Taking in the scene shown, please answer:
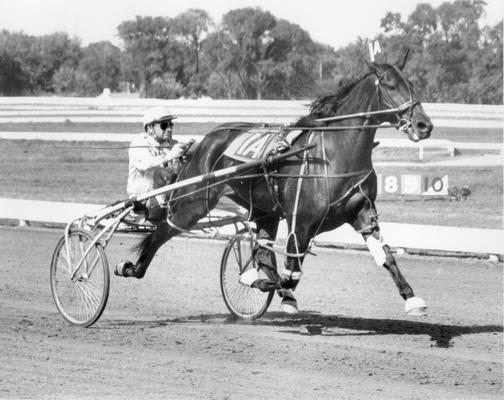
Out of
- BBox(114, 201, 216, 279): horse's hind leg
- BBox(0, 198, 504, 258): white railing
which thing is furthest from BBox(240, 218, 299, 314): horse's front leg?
BBox(0, 198, 504, 258): white railing

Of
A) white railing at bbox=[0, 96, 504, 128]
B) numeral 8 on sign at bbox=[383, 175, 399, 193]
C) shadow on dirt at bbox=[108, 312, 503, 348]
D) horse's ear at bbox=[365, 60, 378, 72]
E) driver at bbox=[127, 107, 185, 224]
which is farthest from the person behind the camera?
white railing at bbox=[0, 96, 504, 128]

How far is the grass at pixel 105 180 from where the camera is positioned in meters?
16.4

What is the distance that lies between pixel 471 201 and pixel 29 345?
12030mm

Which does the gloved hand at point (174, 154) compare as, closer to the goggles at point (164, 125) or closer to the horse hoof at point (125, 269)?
the goggles at point (164, 125)

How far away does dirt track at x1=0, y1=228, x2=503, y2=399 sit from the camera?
228 inches

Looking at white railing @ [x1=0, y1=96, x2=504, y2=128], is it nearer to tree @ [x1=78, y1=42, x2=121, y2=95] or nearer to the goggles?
tree @ [x1=78, y1=42, x2=121, y2=95]

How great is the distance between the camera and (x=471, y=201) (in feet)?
57.9

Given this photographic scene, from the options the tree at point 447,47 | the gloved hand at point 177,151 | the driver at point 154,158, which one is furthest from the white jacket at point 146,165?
the tree at point 447,47

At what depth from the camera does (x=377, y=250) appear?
7.02 meters

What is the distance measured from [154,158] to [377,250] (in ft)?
6.38

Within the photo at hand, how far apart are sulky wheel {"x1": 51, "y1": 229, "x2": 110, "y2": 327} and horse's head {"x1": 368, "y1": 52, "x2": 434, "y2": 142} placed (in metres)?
2.44

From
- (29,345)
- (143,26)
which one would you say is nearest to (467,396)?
(29,345)

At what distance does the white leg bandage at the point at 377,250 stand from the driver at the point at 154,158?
1635 mm

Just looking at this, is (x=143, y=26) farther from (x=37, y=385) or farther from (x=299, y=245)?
(x=37, y=385)
